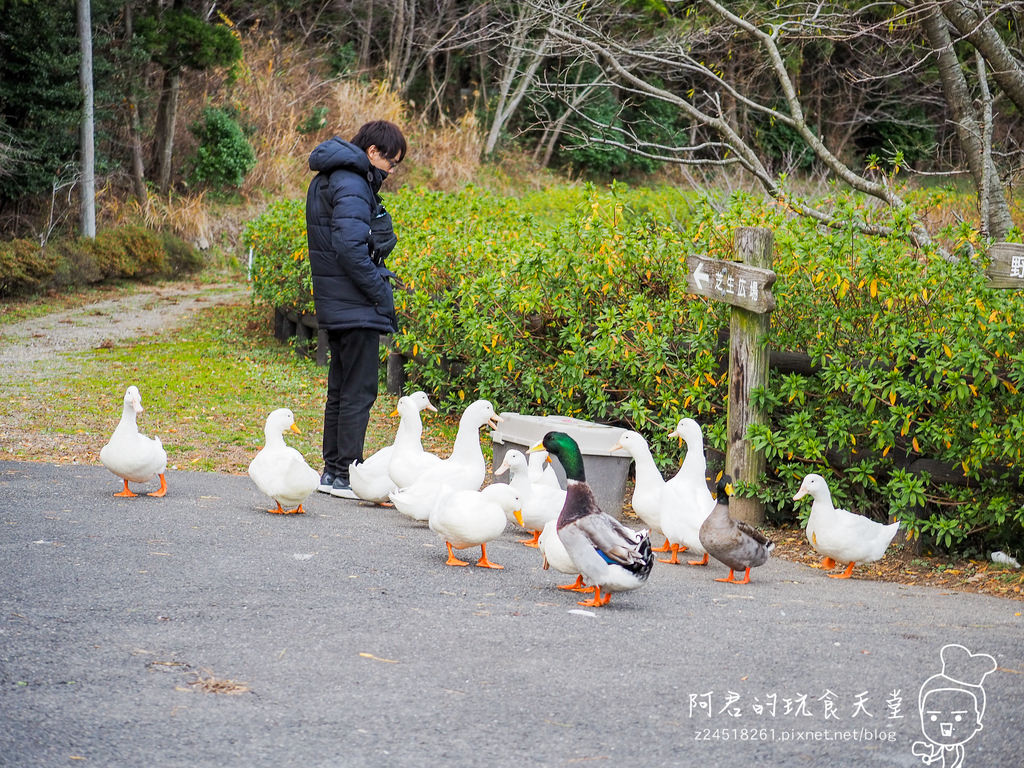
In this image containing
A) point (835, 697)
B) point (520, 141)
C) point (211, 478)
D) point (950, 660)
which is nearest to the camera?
point (835, 697)

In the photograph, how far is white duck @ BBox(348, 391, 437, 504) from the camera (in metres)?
6.75

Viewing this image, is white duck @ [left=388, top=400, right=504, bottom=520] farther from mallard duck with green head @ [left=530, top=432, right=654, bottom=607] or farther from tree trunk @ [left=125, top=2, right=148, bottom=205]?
tree trunk @ [left=125, top=2, right=148, bottom=205]

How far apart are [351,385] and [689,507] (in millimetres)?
2285

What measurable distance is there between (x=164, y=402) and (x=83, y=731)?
7.71m

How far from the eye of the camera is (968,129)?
29.0 ft

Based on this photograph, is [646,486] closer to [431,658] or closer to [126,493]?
[431,658]

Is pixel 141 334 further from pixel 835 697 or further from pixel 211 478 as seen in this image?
pixel 835 697

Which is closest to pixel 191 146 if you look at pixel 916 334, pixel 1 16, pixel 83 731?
pixel 1 16

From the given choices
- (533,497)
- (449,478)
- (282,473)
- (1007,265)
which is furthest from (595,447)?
(1007,265)

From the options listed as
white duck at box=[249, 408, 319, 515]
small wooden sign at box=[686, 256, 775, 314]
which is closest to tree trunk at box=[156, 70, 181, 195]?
white duck at box=[249, 408, 319, 515]

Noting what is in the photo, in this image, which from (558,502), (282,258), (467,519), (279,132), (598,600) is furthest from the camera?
(279,132)

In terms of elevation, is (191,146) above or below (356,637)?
above

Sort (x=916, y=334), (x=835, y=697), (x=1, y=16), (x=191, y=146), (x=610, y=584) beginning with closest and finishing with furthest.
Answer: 1. (x=835, y=697)
2. (x=610, y=584)
3. (x=916, y=334)
4. (x=1, y=16)
5. (x=191, y=146)

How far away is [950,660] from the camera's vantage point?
13.8ft
